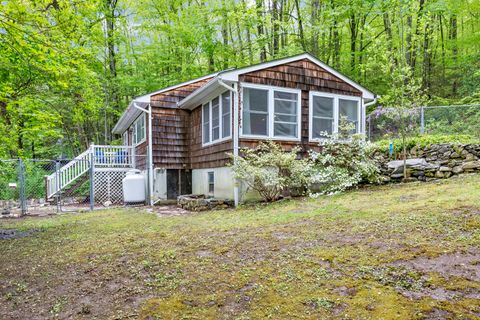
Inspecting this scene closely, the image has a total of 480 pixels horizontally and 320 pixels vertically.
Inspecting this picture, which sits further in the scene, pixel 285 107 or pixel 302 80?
pixel 302 80

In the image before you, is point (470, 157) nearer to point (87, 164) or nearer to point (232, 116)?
point (232, 116)

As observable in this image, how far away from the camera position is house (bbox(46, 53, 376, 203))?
9.33 m

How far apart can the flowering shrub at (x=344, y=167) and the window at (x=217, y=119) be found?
2.60m

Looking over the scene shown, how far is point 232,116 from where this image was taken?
912 centimetres

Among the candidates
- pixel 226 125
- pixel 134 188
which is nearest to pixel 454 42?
pixel 226 125

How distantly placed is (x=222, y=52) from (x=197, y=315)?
1822cm

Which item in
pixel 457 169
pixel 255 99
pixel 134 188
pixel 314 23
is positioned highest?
pixel 314 23

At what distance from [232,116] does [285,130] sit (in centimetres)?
171

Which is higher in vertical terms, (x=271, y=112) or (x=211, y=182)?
(x=271, y=112)

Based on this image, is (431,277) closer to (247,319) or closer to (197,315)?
(247,319)

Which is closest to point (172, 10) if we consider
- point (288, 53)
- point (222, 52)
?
point (222, 52)

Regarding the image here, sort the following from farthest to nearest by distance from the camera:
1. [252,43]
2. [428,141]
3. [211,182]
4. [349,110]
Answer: [252,43] → [211,182] → [349,110] → [428,141]

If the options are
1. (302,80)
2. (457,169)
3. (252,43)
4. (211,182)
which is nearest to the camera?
(457,169)

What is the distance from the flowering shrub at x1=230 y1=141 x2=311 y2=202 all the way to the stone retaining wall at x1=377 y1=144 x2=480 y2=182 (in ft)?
7.76
